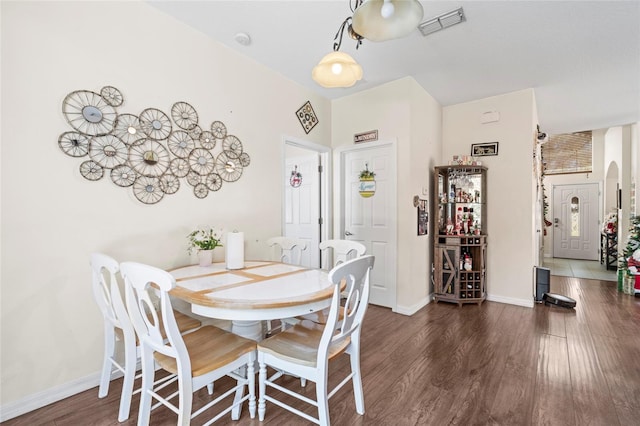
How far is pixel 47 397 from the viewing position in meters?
1.84

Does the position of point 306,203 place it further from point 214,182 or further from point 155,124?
point 155,124

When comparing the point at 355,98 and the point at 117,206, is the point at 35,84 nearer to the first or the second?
the point at 117,206

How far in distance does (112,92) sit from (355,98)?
9.07 feet

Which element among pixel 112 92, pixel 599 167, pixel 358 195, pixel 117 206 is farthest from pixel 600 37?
pixel 599 167

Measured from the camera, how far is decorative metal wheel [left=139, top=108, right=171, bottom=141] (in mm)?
2268

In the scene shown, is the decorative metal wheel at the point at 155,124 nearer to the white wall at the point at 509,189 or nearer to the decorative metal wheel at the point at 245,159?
the decorative metal wheel at the point at 245,159

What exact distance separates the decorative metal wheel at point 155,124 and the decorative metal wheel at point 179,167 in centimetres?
21

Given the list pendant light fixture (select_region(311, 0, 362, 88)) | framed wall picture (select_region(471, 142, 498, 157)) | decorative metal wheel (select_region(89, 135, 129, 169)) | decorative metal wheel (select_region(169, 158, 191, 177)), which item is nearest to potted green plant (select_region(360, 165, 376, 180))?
framed wall picture (select_region(471, 142, 498, 157))

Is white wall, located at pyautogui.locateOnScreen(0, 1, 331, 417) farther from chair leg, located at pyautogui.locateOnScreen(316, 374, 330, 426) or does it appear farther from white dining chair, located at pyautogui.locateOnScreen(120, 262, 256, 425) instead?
chair leg, located at pyautogui.locateOnScreen(316, 374, 330, 426)

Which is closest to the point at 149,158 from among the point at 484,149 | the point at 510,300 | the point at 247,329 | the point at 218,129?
the point at 218,129

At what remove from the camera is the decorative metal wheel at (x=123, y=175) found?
212cm

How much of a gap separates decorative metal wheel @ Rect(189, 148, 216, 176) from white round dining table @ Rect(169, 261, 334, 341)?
0.89 meters

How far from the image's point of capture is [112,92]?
2.10 m

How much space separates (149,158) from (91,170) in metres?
0.39
